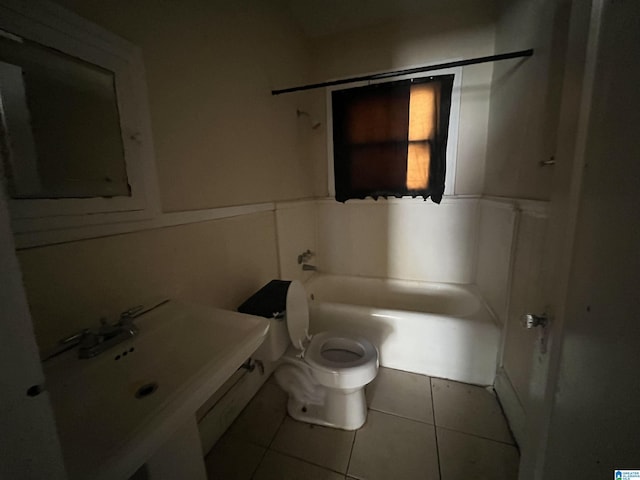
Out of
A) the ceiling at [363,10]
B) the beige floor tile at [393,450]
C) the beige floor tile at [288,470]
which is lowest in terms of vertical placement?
the beige floor tile at [288,470]

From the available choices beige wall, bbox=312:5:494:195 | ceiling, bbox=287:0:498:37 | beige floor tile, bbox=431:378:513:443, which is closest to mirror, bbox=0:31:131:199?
ceiling, bbox=287:0:498:37

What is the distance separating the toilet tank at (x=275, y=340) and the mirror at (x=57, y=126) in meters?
0.84

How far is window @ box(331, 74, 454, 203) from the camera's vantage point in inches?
76.6

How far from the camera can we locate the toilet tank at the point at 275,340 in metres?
1.21

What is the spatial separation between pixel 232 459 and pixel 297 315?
2.31ft

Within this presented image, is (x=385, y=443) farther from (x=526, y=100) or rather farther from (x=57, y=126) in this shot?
(x=526, y=100)

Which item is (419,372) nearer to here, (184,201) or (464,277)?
(464,277)

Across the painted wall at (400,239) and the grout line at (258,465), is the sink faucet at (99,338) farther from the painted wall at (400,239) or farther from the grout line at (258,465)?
the painted wall at (400,239)

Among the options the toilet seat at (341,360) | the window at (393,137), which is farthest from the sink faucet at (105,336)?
the window at (393,137)

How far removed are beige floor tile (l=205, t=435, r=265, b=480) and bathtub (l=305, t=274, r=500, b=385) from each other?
765mm

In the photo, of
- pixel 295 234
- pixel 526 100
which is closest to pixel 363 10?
pixel 526 100

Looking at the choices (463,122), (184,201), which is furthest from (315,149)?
(184,201)

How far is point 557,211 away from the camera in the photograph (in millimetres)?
587

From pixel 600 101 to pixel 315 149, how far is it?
2.08m
